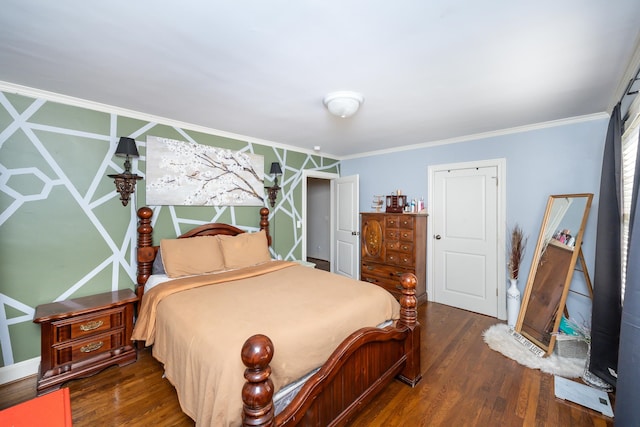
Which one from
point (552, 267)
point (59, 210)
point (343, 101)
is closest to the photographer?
point (343, 101)

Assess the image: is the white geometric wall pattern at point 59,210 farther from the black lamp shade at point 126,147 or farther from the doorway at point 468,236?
the doorway at point 468,236

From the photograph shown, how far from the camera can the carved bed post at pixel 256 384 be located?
1.09 m

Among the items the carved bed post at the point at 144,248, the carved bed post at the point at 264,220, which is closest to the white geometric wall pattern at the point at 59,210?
the carved bed post at the point at 144,248

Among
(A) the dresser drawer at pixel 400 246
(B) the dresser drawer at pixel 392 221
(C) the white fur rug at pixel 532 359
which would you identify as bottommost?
(C) the white fur rug at pixel 532 359

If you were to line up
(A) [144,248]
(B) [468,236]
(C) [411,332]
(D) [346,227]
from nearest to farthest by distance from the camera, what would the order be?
(C) [411,332], (A) [144,248], (B) [468,236], (D) [346,227]

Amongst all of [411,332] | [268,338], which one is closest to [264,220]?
[411,332]

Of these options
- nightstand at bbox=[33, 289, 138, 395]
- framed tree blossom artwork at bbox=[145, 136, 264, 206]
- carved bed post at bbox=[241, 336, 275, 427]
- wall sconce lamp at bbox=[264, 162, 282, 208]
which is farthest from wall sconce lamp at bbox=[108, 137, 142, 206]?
carved bed post at bbox=[241, 336, 275, 427]

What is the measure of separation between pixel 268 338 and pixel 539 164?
351 centimetres

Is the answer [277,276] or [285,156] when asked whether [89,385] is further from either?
[285,156]

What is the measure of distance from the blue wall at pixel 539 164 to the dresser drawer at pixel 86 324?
3.86 m

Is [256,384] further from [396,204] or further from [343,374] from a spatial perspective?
[396,204]

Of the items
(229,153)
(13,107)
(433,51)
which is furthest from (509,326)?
(13,107)

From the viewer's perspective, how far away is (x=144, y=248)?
8.63ft

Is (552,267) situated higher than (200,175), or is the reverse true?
(200,175)
